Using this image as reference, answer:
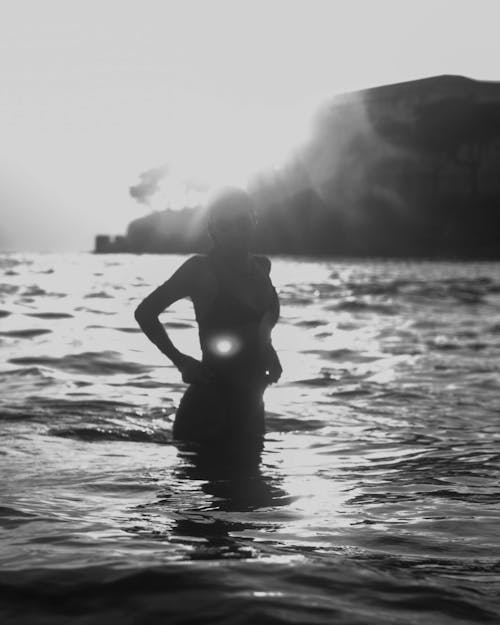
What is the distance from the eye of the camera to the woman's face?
639 cm

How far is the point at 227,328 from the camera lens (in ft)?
21.5

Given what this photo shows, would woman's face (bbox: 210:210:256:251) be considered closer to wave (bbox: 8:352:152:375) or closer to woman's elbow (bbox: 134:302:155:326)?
woman's elbow (bbox: 134:302:155:326)

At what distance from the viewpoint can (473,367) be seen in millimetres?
12648

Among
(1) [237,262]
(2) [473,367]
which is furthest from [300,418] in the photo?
(2) [473,367]

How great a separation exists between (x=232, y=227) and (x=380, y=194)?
488 ft

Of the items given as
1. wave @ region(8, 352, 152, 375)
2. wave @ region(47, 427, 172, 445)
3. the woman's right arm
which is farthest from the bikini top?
wave @ region(8, 352, 152, 375)

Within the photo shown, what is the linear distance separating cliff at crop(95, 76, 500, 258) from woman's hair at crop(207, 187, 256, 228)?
114430 mm

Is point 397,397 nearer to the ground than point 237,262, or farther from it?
nearer to the ground

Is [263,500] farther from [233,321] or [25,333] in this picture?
[25,333]

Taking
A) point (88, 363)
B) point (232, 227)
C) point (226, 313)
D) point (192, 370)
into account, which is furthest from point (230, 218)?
point (88, 363)

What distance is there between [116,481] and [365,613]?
8.71 ft

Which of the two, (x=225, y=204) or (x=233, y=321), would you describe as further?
(x=233, y=321)

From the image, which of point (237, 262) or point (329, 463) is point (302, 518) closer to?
point (329, 463)

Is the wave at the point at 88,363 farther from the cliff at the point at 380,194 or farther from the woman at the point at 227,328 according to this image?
the cliff at the point at 380,194
